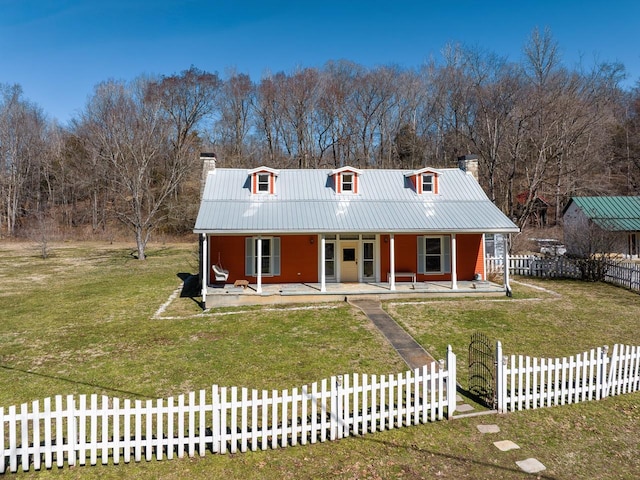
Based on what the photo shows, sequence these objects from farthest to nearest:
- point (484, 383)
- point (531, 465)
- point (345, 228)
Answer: point (345, 228) < point (484, 383) < point (531, 465)

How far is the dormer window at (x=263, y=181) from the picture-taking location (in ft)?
60.4

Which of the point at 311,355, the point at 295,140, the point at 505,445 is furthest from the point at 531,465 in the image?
the point at 295,140

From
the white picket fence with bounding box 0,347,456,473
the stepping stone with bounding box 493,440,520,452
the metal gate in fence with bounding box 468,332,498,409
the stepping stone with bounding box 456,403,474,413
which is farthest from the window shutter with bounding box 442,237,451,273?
the stepping stone with bounding box 493,440,520,452

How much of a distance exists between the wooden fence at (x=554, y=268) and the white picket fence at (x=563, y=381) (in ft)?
40.4

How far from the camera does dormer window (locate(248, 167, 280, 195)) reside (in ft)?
60.4

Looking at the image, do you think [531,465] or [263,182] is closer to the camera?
[531,465]

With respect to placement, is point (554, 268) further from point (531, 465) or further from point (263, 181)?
point (531, 465)

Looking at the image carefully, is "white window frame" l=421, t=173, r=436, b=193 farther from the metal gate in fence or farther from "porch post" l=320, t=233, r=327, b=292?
the metal gate in fence

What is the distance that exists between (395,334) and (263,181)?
34.4 feet

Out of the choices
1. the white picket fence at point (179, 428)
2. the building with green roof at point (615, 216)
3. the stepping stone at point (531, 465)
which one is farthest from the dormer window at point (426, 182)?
the stepping stone at point (531, 465)

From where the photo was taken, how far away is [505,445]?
18.6 ft

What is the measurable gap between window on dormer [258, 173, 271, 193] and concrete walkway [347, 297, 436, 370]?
692cm

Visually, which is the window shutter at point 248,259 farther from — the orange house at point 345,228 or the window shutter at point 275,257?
the window shutter at point 275,257

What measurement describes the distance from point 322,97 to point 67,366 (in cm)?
3999
